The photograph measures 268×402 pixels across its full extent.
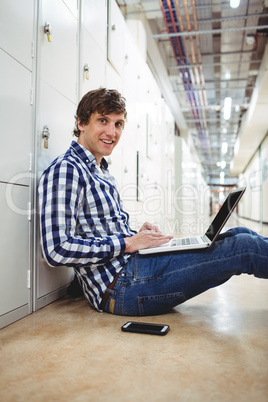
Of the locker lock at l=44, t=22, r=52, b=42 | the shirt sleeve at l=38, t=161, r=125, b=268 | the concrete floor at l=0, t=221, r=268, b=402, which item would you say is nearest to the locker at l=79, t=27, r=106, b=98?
the locker lock at l=44, t=22, r=52, b=42

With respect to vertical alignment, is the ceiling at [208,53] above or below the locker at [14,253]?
above

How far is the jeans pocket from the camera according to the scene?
4.73 feet

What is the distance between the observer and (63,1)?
6.38 feet

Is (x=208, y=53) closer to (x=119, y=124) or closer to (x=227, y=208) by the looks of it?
(x=119, y=124)

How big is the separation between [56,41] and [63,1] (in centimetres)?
28

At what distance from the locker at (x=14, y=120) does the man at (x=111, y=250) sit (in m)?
0.15

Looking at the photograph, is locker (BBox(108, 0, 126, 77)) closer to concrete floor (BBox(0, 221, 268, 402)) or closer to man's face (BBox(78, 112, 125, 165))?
man's face (BBox(78, 112, 125, 165))

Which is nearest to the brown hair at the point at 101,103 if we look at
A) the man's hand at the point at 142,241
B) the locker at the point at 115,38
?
the man's hand at the point at 142,241

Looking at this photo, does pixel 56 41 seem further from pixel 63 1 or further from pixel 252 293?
pixel 252 293

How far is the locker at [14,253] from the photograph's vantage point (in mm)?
1394

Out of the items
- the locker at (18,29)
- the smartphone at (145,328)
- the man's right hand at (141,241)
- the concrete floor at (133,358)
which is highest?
the locker at (18,29)

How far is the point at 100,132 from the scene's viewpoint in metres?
1.62

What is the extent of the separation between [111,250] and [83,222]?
7.4 inches

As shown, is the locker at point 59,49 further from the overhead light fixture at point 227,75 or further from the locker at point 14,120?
the overhead light fixture at point 227,75
